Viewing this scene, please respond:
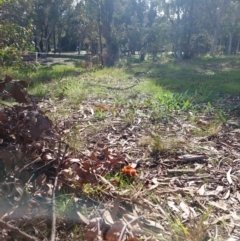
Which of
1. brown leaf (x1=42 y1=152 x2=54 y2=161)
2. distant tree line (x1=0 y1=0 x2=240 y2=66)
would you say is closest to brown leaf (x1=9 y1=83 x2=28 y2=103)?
brown leaf (x1=42 y1=152 x2=54 y2=161)

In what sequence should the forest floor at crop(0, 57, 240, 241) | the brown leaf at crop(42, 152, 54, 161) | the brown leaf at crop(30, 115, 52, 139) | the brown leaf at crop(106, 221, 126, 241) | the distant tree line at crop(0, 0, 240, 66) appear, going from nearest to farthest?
the brown leaf at crop(106, 221, 126, 241) < the forest floor at crop(0, 57, 240, 241) < the brown leaf at crop(30, 115, 52, 139) < the brown leaf at crop(42, 152, 54, 161) < the distant tree line at crop(0, 0, 240, 66)

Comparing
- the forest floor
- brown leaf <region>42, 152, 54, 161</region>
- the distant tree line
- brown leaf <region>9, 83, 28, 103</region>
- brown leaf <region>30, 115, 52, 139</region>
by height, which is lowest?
the forest floor

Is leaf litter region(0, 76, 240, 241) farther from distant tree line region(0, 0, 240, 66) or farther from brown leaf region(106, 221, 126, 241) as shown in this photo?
distant tree line region(0, 0, 240, 66)

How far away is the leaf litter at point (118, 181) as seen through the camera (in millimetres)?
1274

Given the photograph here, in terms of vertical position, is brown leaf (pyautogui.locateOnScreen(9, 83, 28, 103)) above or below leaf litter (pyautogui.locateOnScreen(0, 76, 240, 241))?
above

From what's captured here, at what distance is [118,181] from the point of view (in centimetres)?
170

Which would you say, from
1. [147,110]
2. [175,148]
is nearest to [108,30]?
[147,110]

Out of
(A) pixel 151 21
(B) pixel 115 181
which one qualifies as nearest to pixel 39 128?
(B) pixel 115 181

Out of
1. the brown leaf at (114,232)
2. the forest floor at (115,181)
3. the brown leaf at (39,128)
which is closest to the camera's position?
the brown leaf at (114,232)

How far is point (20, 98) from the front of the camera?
66.1 inches

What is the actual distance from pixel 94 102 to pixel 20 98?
250 cm

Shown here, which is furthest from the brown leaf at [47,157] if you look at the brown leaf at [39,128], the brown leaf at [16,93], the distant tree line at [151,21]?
the distant tree line at [151,21]

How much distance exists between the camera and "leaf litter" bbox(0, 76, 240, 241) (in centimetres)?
127

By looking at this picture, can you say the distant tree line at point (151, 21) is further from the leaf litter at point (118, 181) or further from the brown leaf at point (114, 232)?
the brown leaf at point (114, 232)
